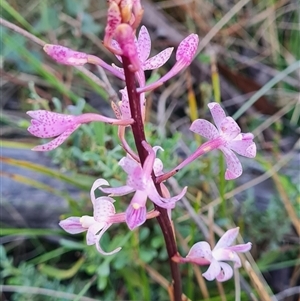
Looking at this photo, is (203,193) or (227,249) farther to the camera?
(203,193)

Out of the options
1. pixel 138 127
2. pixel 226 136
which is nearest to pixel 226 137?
Answer: pixel 226 136

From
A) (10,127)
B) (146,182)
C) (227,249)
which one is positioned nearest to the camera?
(146,182)

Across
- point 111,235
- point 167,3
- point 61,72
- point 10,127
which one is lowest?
point 111,235

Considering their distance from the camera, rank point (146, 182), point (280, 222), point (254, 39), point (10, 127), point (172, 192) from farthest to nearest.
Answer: point (254, 39) → point (10, 127) → point (280, 222) → point (172, 192) → point (146, 182)

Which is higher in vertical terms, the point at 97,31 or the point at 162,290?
the point at 97,31

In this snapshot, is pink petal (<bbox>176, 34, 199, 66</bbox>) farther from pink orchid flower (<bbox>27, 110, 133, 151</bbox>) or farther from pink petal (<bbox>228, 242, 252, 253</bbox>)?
pink petal (<bbox>228, 242, 252, 253</bbox>)

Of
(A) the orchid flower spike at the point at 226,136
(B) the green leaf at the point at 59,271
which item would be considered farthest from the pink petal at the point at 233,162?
(B) the green leaf at the point at 59,271

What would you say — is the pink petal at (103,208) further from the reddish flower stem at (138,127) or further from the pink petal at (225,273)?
the pink petal at (225,273)

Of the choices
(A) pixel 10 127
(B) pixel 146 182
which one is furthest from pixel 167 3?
(B) pixel 146 182

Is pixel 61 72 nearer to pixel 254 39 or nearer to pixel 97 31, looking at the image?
pixel 97 31
